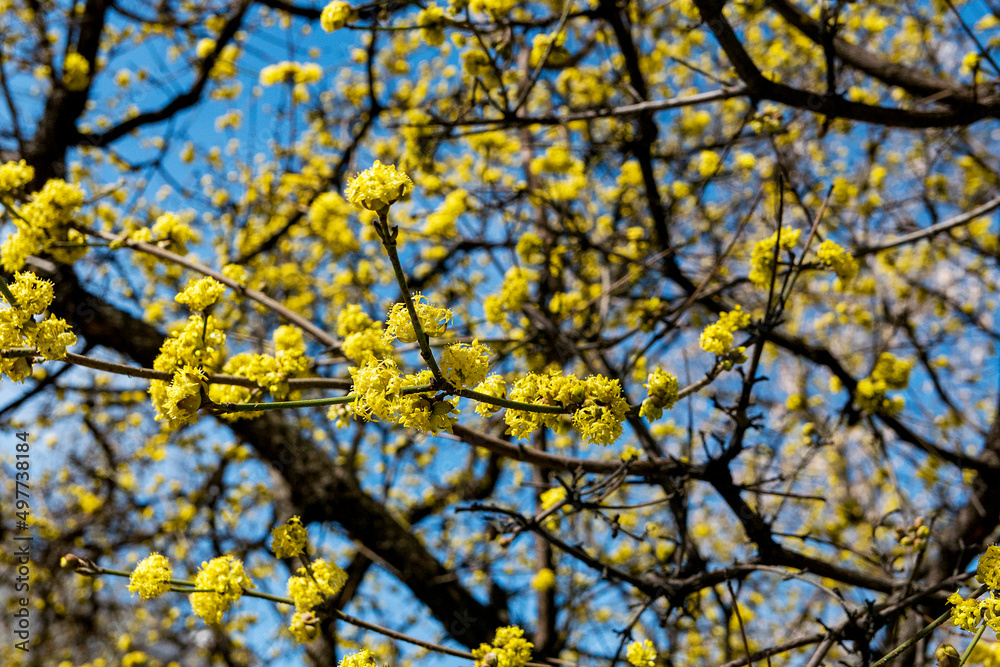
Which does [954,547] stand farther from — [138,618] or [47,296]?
[138,618]

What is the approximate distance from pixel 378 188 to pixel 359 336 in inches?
37.5

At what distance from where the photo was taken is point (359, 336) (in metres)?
2.15

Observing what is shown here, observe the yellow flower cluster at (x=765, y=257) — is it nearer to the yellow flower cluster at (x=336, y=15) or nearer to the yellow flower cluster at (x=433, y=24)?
the yellow flower cluster at (x=433, y=24)

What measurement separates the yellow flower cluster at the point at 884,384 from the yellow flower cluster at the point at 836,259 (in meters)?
1.07

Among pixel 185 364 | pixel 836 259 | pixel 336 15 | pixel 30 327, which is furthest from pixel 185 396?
pixel 836 259

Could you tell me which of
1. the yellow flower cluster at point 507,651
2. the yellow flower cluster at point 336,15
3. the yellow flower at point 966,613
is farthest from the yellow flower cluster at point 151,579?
the yellow flower cluster at point 336,15

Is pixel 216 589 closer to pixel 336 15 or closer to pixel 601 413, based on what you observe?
pixel 601 413

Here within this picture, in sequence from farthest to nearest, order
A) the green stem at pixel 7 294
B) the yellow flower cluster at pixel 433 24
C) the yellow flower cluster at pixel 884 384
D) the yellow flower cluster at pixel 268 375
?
1. the yellow flower cluster at pixel 884 384
2. the yellow flower cluster at pixel 433 24
3. the yellow flower cluster at pixel 268 375
4. the green stem at pixel 7 294

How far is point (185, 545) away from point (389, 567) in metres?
2.24

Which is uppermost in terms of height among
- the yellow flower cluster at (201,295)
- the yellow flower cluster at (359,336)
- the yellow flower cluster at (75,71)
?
the yellow flower cluster at (75,71)

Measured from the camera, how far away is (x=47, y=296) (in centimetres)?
166

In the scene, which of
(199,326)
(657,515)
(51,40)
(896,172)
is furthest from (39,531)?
(896,172)

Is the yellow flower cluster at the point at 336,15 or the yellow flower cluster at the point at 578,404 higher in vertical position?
the yellow flower cluster at the point at 336,15

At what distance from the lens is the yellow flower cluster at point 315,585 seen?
2.04 meters
